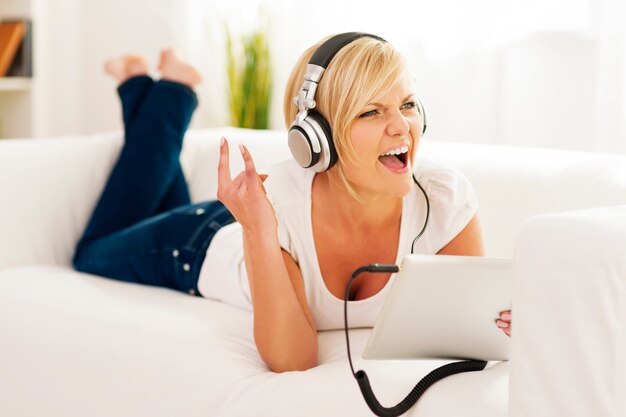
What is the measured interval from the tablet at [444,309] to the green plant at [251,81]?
211 cm

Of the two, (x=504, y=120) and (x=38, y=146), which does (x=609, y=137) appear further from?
(x=38, y=146)

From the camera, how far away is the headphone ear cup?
1.29m

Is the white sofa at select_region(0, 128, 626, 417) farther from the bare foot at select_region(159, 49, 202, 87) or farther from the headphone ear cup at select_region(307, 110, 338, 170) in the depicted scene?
the headphone ear cup at select_region(307, 110, 338, 170)

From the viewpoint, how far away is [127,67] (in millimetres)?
2287

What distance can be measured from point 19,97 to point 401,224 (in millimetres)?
2373

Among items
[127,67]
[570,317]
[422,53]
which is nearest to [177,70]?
[127,67]

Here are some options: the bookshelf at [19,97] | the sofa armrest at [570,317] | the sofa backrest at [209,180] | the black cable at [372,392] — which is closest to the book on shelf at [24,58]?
the bookshelf at [19,97]

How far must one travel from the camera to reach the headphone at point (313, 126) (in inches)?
50.7

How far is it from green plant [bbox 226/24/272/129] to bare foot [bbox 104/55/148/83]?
914mm

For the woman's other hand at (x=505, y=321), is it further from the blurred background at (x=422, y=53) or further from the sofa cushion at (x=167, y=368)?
the blurred background at (x=422, y=53)

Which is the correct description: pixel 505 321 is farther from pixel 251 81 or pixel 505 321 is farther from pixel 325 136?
pixel 251 81

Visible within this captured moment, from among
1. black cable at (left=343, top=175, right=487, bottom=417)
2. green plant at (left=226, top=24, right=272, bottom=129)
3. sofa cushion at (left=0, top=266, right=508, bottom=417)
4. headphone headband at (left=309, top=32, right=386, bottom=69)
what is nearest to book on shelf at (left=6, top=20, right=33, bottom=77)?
green plant at (left=226, top=24, right=272, bottom=129)

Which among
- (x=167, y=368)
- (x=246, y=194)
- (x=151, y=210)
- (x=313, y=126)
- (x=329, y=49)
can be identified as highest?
(x=329, y=49)

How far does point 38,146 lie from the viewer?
211cm
